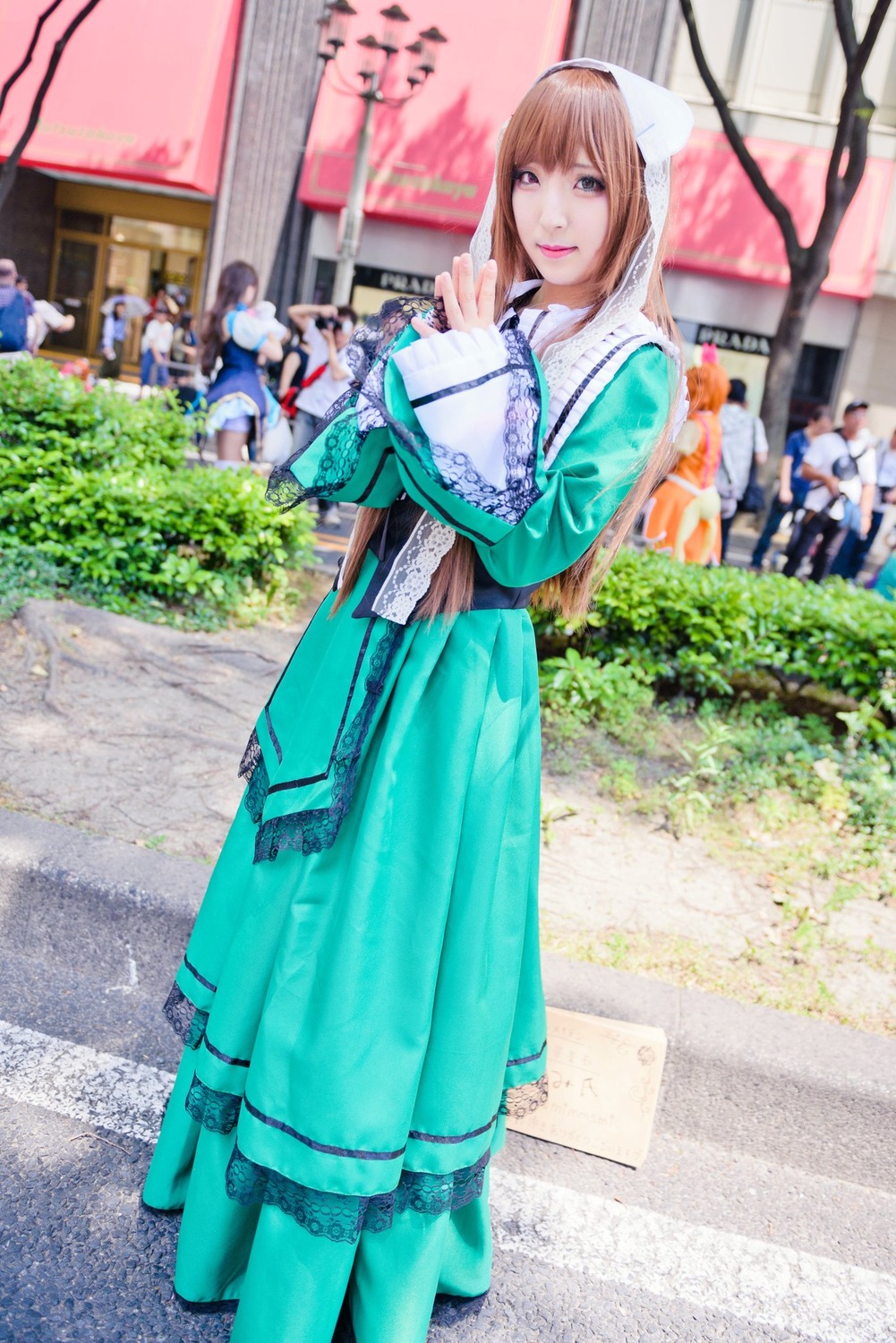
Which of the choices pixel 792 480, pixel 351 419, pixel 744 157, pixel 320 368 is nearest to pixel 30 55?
pixel 320 368

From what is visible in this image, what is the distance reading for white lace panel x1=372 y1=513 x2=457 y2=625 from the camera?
1501mm

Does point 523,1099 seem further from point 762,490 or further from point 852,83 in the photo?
point 852,83

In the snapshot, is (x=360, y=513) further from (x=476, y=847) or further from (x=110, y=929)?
(x=110, y=929)

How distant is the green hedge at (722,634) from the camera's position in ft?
14.0

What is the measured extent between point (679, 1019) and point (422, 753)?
1.21 metres

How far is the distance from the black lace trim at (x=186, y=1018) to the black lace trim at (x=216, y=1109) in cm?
10

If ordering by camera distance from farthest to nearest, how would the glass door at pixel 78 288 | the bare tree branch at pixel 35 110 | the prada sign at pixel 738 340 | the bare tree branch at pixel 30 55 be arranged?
the glass door at pixel 78 288
the prada sign at pixel 738 340
the bare tree branch at pixel 35 110
the bare tree branch at pixel 30 55

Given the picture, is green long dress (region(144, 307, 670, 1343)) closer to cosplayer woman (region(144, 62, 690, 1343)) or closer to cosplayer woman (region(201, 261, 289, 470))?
cosplayer woman (region(144, 62, 690, 1343))

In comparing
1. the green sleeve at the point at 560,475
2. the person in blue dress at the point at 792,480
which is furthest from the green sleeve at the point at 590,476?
the person in blue dress at the point at 792,480

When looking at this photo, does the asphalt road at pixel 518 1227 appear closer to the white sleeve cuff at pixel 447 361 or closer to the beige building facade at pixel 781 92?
the white sleeve cuff at pixel 447 361

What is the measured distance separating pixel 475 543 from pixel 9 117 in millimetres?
14685

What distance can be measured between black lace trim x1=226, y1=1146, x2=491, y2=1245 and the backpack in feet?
24.4

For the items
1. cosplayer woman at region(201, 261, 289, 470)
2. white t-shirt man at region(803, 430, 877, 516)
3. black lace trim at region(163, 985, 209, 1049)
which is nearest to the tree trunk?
white t-shirt man at region(803, 430, 877, 516)

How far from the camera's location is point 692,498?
6023mm
